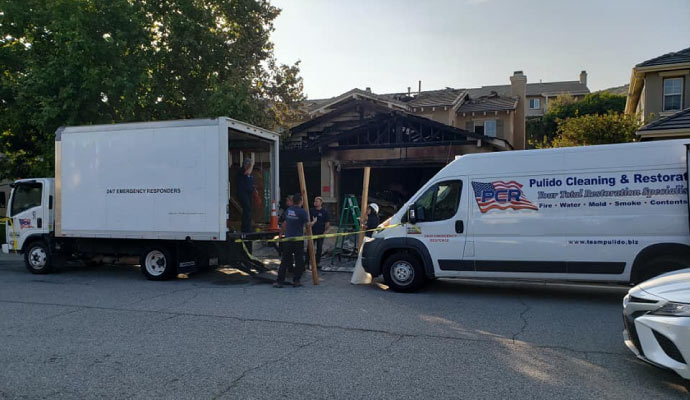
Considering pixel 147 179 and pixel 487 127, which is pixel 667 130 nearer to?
pixel 147 179

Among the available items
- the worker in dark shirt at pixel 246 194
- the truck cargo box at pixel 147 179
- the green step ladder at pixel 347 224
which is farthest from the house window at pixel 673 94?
the worker in dark shirt at pixel 246 194

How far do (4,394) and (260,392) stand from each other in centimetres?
229

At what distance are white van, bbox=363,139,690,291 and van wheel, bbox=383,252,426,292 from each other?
19mm

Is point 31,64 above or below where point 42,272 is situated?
above

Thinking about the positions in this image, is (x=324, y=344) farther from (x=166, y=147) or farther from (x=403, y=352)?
(x=166, y=147)

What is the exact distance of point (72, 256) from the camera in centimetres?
1178

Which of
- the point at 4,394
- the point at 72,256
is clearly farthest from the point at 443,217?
the point at 72,256

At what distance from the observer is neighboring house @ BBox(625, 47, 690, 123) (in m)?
18.6

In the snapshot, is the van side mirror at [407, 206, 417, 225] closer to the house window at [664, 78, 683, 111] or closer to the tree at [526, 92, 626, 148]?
the house window at [664, 78, 683, 111]

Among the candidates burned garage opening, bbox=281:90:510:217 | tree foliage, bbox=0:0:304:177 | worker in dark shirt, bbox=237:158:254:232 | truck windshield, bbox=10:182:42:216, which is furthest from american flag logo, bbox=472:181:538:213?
burned garage opening, bbox=281:90:510:217

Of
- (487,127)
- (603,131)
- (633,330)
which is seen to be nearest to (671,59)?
(603,131)

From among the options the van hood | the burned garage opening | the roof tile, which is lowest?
the van hood

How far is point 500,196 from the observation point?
8.38m

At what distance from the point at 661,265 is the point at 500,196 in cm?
261
